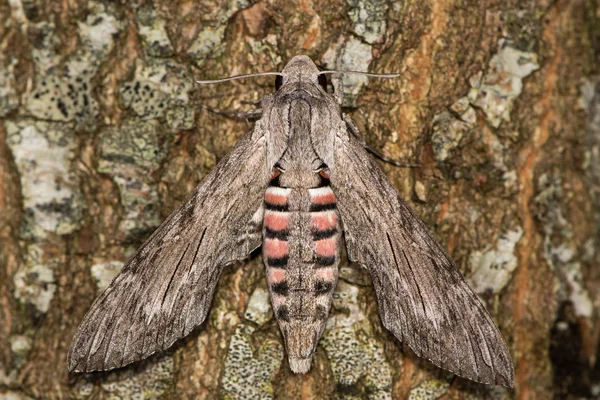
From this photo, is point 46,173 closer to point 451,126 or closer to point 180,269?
point 180,269

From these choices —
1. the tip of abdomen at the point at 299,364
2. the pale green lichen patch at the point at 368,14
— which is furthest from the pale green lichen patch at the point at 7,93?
the tip of abdomen at the point at 299,364

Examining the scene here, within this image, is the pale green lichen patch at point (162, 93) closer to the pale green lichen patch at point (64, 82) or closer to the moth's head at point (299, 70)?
the pale green lichen patch at point (64, 82)

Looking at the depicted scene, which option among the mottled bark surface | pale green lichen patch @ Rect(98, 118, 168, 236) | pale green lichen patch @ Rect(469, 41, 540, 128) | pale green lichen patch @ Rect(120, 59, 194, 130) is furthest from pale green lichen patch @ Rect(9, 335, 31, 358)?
pale green lichen patch @ Rect(469, 41, 540, 128)

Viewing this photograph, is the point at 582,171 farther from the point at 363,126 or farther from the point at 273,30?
the point at 273,30

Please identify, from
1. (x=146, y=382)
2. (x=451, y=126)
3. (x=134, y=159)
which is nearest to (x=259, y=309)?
(x=146, y=382)

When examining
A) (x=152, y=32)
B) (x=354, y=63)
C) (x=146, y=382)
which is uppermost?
(x=152, y=32)

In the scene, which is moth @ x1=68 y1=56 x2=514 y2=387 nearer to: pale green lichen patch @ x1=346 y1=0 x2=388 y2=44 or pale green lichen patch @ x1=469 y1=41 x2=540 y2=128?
pale green lichen patch @ x1=346 y1=0 x2=388 y2=44

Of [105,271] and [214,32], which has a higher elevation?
[214,32]
